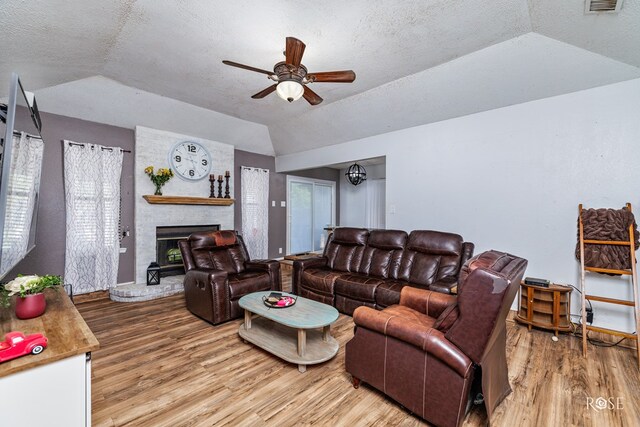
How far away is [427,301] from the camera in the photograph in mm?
2170

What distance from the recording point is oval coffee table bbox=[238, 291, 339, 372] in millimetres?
2268

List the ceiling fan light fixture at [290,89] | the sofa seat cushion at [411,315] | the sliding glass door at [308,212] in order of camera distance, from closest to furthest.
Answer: the sofa seat cushion at [411,315]
the ceiling fan light fixture at [290,89]
the sliding glass door at [308,212]

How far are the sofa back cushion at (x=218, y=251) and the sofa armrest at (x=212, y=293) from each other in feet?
1.15

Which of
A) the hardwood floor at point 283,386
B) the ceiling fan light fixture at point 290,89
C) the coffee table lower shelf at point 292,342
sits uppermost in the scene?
the ceiling fan light fixture at point 290,89

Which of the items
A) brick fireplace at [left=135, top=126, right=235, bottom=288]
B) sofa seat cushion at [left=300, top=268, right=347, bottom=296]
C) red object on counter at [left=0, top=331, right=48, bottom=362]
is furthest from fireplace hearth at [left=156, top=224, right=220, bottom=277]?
red object on counter at [left=0, top=331, right=48, bottom=362]

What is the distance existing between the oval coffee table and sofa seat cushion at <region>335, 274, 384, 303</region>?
2.16 feet

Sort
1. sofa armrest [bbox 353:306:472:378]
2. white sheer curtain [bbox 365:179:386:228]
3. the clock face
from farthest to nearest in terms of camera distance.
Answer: white sheer curtain [bbox 365:179:386:228], the clock face, sofa armrest [bbox 353:306:472:378]

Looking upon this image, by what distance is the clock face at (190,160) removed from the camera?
4.78 meters

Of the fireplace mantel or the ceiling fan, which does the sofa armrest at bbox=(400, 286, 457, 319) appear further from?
the fireplace mantel

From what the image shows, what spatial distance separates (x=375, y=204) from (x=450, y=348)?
621 cm

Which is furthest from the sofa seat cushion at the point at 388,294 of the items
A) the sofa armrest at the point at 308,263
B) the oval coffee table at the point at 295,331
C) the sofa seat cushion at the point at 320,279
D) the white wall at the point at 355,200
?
the white wall at the point at 355,200

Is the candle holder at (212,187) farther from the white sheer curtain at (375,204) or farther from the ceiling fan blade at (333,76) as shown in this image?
the white sheer curtain at (375,204)

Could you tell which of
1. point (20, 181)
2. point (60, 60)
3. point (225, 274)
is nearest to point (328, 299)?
point (225, 274)

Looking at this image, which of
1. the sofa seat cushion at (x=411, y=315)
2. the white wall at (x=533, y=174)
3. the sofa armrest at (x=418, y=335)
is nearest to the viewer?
the sofa armrest at (x=418, y=335)
